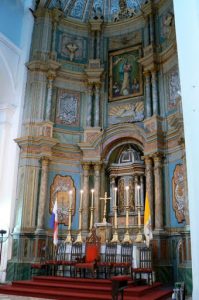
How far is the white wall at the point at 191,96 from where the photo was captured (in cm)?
482

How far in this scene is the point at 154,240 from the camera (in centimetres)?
1067

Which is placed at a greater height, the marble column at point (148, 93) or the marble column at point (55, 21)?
the marble column at point (55, 21)

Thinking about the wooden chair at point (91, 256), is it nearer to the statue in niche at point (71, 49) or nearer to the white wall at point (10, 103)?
the white wall at point (10, 103)

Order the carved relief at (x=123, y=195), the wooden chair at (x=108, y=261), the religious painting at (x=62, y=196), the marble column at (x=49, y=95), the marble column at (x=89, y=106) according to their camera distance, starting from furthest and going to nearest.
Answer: the marble column at (x=89, y=106) → the marble column at (x=49, y=95) → the carved relief at (x=123, y=195) → the religious painting at (x=62, y=196) → the wooden chair at (x=108, y=261)

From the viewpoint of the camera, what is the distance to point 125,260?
30.8ft

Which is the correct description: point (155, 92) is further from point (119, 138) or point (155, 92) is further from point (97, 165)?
point (97, 165)

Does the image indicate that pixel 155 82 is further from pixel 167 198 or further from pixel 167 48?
pixel 167 198

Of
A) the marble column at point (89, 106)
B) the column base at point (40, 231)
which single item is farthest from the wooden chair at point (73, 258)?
the marble column at point (89, 106)

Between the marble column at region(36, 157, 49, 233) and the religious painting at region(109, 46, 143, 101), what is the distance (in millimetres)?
3966

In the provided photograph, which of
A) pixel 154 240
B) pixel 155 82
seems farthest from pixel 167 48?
pixel 154 240

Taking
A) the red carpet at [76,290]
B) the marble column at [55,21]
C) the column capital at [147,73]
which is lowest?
the red carpet at [76,290]

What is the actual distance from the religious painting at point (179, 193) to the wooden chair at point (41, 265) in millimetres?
4408

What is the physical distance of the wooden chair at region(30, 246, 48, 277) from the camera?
32.2ft

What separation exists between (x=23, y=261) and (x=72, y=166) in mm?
3873
